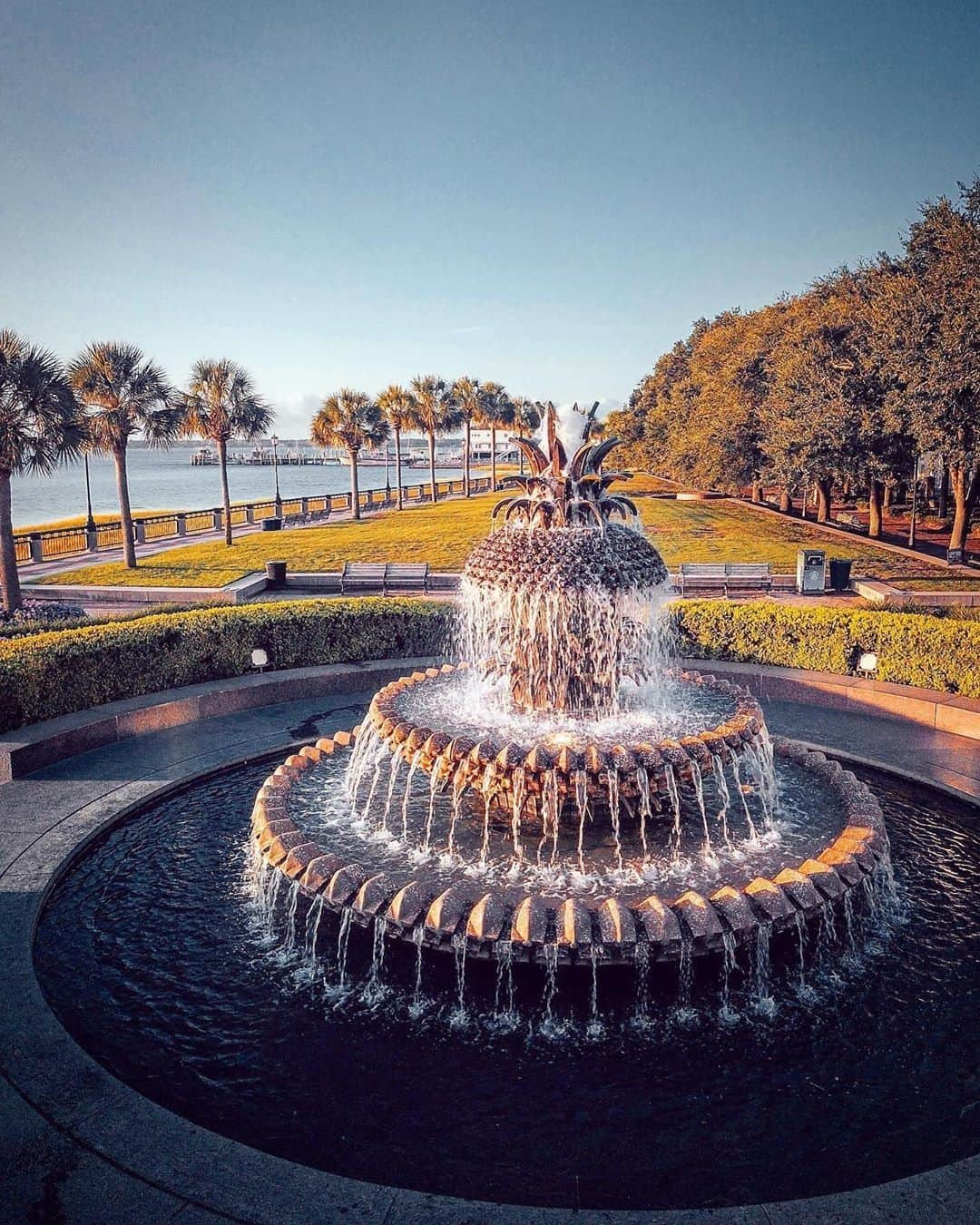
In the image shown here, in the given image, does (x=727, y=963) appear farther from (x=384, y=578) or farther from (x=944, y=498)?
(x=944, y=498)

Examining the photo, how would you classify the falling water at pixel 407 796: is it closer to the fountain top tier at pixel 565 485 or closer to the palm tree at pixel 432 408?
the fountain top tier at pixel 565 485

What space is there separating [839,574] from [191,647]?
58.6ft

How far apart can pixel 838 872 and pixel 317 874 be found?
473cm

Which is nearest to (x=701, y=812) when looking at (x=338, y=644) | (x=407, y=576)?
(x=338, y=644)

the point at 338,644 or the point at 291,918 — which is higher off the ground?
the point at 338,644

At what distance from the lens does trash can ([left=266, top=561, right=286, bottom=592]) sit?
25.7 m

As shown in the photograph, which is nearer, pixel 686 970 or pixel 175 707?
pixel 686 970

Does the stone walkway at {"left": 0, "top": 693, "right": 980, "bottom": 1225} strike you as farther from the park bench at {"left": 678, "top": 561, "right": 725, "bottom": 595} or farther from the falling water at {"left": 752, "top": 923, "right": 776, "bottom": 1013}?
the park bench at {"left": 678, "top": 561, "right": 725, "bottom": 595}

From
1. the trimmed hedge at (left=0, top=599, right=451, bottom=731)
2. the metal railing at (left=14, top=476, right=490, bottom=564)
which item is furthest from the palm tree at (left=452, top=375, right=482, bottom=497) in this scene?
the trimmed hedge at (left=0, top=599, right=451, bottom=731)

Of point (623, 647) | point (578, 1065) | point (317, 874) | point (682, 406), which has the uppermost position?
point (682, 406)

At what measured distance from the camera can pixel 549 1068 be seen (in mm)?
6074

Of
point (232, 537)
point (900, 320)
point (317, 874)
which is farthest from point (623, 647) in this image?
point (232, 537)

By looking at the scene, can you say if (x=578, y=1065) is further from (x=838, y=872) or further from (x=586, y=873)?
(x=838, y=872)

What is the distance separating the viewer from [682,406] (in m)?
52.5
